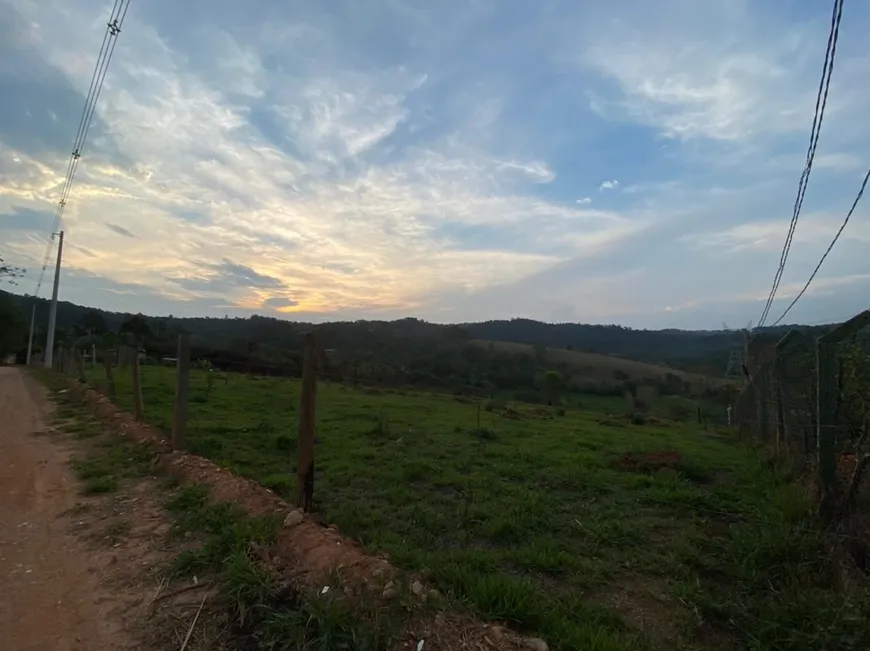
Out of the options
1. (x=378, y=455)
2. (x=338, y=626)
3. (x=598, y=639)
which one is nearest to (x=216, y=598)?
(x=338, y=626)

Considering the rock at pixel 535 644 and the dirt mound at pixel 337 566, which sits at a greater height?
the dirt mound at pixel 337 566

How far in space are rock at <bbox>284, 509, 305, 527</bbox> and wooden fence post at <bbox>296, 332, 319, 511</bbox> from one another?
290 mm

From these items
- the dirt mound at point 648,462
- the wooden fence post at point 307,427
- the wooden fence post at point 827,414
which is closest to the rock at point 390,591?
the wooden fence post at point 307,427

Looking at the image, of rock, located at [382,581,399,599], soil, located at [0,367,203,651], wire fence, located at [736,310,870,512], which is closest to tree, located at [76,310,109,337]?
soil, located at [0,367,203,651]

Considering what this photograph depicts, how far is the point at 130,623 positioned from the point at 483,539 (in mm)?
2619

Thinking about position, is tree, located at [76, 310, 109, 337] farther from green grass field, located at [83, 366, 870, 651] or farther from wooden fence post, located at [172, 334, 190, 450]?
wooden fence post, located at [172, 334, 190, 450]

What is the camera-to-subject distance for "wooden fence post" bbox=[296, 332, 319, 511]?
452 centimetres

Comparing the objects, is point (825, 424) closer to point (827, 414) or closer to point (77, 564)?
point (827, 414)

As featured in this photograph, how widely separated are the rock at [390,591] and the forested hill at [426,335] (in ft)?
56.6

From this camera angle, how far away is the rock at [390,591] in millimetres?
2904

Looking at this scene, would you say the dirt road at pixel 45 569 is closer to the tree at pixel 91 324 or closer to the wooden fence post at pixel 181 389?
the wooden fence post at pixel 181 389

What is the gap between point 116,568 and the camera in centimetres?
376

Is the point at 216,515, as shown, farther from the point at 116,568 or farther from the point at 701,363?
the point at 701,363

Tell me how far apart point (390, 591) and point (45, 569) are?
2.57m
